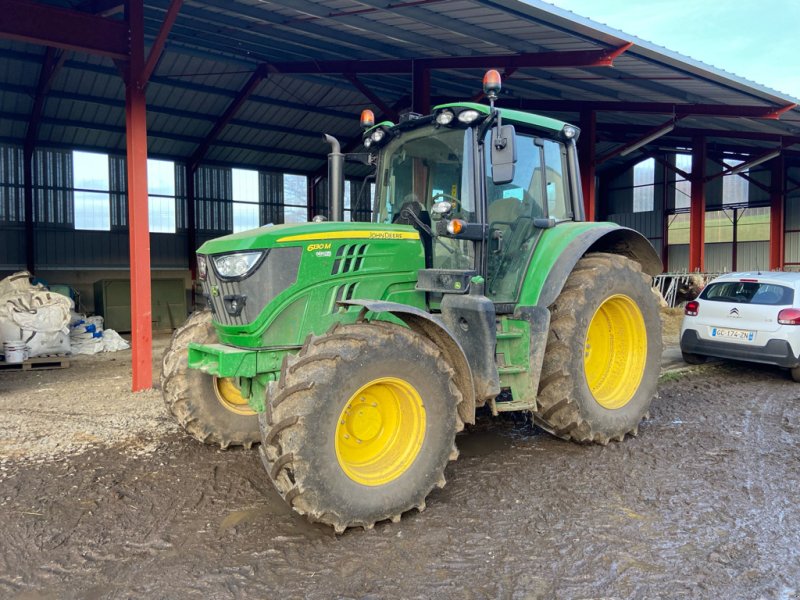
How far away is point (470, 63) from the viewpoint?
415 inches

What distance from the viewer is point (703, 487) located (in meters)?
4.19

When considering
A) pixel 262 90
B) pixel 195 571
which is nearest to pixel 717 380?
pixel 195 571

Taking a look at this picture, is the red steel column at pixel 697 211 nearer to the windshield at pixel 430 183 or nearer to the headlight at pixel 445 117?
the windshield at pixel 430 183

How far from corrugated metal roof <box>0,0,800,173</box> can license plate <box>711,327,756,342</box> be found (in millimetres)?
4151

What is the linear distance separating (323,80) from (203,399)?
12.2m

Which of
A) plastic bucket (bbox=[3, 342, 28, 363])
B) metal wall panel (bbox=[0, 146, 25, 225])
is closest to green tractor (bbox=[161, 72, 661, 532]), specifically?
plastic bucket (bbox=[3, 342, 28, 363])

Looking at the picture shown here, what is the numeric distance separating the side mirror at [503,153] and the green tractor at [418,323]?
0.01 metres

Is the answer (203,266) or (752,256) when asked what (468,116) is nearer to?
(203,266)

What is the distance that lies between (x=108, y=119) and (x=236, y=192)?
5.23 meters

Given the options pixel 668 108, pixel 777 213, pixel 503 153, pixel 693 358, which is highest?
pixel 668 108

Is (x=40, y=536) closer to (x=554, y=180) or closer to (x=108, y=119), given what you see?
(x=554, y=180)

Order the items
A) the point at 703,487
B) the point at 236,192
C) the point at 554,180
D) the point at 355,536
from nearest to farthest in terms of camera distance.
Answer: the point at 355,536 < the point at 703,487 < the point at 554,180 < the point at 236,192

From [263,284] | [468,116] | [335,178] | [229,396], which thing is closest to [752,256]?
[468,116]

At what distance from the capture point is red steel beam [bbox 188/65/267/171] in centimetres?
1453
